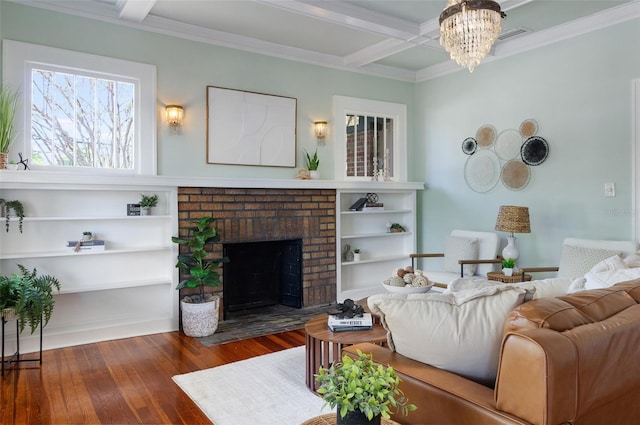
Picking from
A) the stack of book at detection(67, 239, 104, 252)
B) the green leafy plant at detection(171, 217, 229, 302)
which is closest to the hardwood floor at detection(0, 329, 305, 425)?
the green leafy plant at detection(171, 217, 229, 302)

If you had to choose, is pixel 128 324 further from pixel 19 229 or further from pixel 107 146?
pixel 107 146

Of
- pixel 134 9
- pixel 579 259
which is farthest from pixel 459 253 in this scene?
pixel 134 9

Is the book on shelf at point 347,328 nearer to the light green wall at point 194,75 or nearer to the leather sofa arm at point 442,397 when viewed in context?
the leather sofa arm at point 442,397

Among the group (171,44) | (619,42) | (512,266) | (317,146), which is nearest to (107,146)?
(171,44)

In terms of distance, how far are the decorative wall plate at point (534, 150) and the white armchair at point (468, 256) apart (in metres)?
0.91

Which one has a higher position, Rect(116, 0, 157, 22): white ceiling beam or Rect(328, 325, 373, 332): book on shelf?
Rect(116, 0, 157, 22): white ceiling beam

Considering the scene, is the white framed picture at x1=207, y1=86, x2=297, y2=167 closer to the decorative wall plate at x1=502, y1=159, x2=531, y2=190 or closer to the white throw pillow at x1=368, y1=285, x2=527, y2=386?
the decorative wall plate at x1=502, y1=159, x2=531, y2=190

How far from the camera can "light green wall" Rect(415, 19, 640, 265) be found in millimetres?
4035

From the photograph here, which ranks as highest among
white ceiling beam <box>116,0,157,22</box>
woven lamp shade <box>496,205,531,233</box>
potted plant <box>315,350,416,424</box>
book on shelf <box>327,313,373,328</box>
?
white ceiling beam <box>116,0,157,22</box>

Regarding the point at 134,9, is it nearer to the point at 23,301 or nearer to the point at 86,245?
the point at 86,245

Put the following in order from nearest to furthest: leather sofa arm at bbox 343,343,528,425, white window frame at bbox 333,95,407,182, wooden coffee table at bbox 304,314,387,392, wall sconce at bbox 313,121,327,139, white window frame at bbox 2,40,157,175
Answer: leather sofa arm at bbox 343,343,528,425, wooden coffee table at bbox 304,314,387,392, white window frame at bbox 2,40,157,175, wall sconce at bbox 313,121,327,139, white window frame at bbox 333,95,407,182

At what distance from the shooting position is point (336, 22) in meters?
3.99

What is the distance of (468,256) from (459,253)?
Answer: 0.38ft

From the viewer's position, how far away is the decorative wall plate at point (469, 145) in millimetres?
5328
